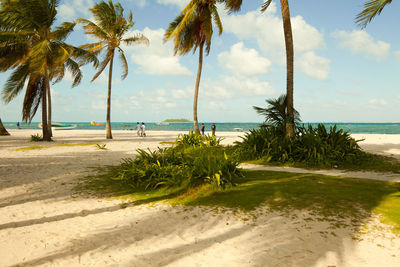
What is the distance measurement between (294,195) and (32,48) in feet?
61.7

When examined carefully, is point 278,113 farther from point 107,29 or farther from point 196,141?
point 107,29

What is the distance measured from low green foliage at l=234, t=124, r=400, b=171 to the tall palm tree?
13.5 metres

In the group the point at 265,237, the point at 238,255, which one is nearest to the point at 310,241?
the point at 265,237

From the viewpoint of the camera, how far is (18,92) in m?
20.4

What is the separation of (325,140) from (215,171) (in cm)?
568

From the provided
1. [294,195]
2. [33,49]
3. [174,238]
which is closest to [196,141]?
[294,195]

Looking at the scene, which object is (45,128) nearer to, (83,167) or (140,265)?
(83,167)

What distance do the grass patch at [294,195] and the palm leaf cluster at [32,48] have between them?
13.5 meters

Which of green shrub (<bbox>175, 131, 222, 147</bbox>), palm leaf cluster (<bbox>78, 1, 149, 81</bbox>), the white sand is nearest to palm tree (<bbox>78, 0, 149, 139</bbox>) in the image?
palm leaf cluster (<bbox>78, 1, 149, 81</bbox>)

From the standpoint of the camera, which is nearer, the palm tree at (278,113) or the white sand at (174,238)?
the white sand at (174,238)

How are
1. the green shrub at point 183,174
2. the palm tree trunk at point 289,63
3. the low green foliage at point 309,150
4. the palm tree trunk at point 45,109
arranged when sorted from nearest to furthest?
the green shrub at point 183,174, the low green foliage at point 309,150, the palm tree trunk at point 289,63, the palm tree trunk at point 45,109

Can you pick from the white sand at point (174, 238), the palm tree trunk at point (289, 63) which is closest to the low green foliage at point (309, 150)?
the palm tree trunk at point (289, 63)

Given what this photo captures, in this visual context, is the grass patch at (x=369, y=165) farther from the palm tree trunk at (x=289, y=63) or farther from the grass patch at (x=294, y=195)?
the grass patch at (x=294, y=195)

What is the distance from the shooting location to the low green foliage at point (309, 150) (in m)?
8.75
